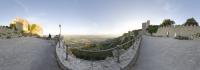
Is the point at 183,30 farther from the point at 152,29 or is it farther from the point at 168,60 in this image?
the point at 168,60

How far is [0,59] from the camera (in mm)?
14312

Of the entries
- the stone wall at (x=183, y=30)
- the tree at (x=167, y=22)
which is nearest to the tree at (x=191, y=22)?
the tree at (x=167, y=22)

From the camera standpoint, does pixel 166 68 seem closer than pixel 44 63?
Yes

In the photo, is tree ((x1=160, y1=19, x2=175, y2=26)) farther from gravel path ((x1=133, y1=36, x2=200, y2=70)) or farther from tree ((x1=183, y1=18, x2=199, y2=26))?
gravel path ((x1=133, y1=36, x2=200, y2=70))

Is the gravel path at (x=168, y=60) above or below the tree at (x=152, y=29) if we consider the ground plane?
below

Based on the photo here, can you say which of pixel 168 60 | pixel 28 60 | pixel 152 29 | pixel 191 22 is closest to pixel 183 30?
pixel 152 29

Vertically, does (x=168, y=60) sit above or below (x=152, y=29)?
below

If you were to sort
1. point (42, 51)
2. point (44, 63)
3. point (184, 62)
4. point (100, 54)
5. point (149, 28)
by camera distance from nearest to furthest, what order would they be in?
point (184, 62) < point (44, 63) < point (42, 51) < point (100, 54) < point (149, 28)

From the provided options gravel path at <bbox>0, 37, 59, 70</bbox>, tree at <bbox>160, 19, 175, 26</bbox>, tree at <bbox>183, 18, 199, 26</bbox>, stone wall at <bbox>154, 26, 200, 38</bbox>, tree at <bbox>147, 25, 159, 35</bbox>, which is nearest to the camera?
gravel path at <bbox>0, 37, 59, 70</bbox>

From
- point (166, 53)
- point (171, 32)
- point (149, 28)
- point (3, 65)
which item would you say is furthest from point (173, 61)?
point (149, 28)

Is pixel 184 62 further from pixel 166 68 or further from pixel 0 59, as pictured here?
pixel 0 59

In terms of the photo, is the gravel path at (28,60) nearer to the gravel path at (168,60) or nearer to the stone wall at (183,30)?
the gravel path at (168,60)

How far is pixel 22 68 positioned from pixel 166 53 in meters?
8.84

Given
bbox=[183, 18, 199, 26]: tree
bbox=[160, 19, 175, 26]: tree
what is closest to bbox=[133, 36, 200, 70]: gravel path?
bbox=[183, 18, 199, 26]: tree
